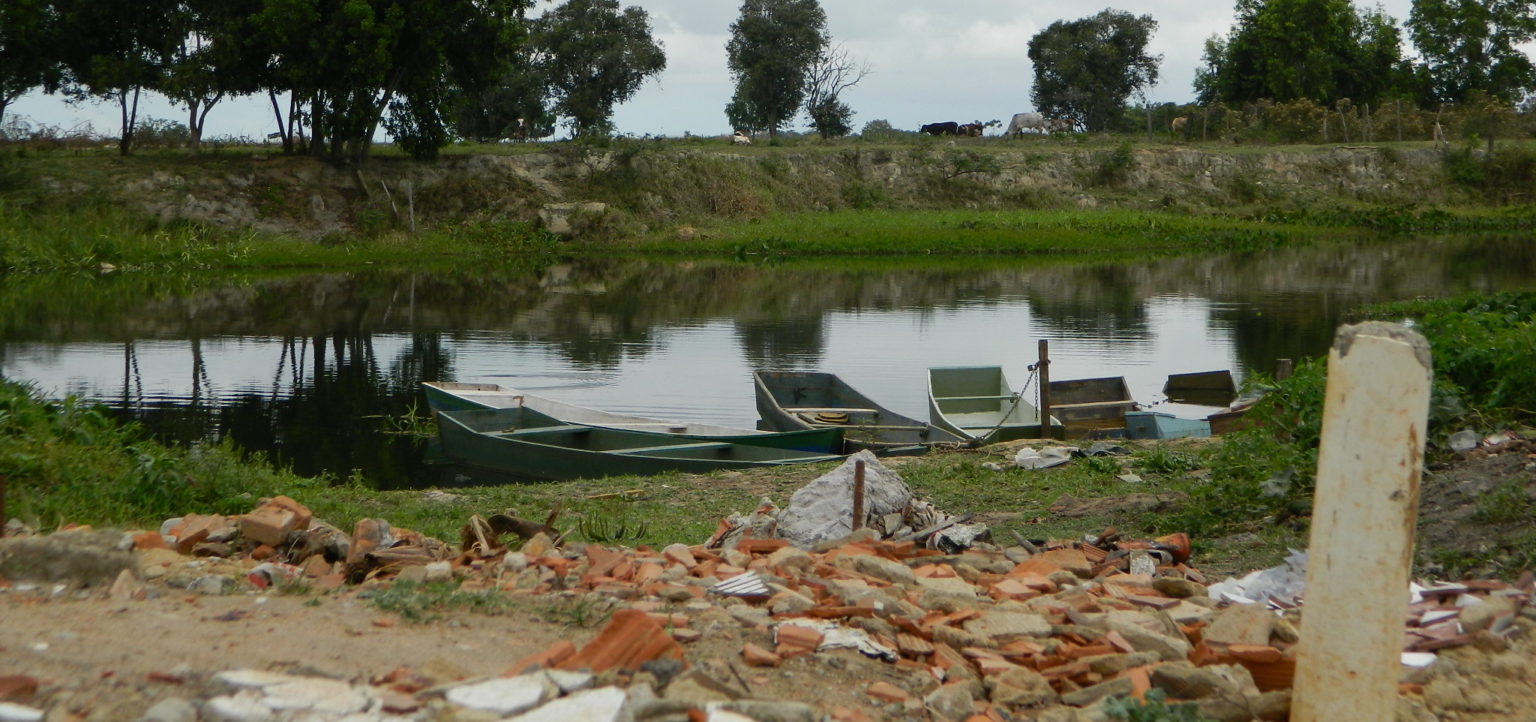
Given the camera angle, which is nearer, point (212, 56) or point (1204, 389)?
point (1204, 389)

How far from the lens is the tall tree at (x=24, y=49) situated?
138ft

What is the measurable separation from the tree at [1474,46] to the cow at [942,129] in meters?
26.4

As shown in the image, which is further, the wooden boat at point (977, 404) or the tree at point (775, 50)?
the tree at point (775, 50)

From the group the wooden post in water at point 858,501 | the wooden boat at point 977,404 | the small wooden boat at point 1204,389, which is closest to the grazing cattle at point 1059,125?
the small wooden boat at point 1204,389

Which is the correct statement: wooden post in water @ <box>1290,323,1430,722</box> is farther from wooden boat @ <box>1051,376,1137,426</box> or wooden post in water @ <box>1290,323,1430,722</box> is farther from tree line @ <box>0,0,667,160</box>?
tree line @ <box>0,0,667,160</box>

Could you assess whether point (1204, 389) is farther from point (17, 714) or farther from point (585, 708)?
point (17, 714)

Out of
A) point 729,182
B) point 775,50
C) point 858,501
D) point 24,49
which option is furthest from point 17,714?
point 775,50

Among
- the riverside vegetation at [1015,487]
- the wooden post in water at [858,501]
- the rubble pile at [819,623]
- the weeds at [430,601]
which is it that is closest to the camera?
the rubble pile at [819,623]

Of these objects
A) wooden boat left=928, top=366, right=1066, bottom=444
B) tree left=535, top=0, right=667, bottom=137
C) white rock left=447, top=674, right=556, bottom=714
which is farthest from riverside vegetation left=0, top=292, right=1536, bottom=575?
tree left=535, top=0, right=667, bottom=137

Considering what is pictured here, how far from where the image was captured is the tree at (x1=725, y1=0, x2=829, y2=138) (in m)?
70.3

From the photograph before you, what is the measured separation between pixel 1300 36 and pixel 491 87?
1642 inches

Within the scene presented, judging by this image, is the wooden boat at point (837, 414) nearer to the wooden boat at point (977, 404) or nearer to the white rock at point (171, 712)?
the wooden boat at point (977, 404)

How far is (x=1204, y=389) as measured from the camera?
21000 mm

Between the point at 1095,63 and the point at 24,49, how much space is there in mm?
52777
